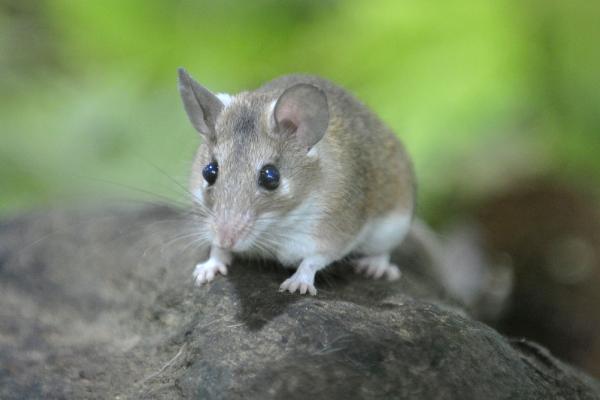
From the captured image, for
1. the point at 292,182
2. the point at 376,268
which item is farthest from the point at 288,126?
the point at 376,268

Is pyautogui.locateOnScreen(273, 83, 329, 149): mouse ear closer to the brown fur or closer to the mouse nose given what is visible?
the brown fur

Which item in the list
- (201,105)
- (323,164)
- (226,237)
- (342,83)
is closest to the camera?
(226,237)

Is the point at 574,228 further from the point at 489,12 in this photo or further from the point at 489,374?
the point at 489,374

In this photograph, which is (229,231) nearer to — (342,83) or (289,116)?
(289,116)

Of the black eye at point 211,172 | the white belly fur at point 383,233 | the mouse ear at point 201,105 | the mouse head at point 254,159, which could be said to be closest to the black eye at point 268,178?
the mouse head at point 254,159

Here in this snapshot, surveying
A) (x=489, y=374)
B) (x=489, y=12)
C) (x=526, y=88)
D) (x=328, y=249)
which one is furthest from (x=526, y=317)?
(x=489, y=374)

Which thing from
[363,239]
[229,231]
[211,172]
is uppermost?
[211,172]
